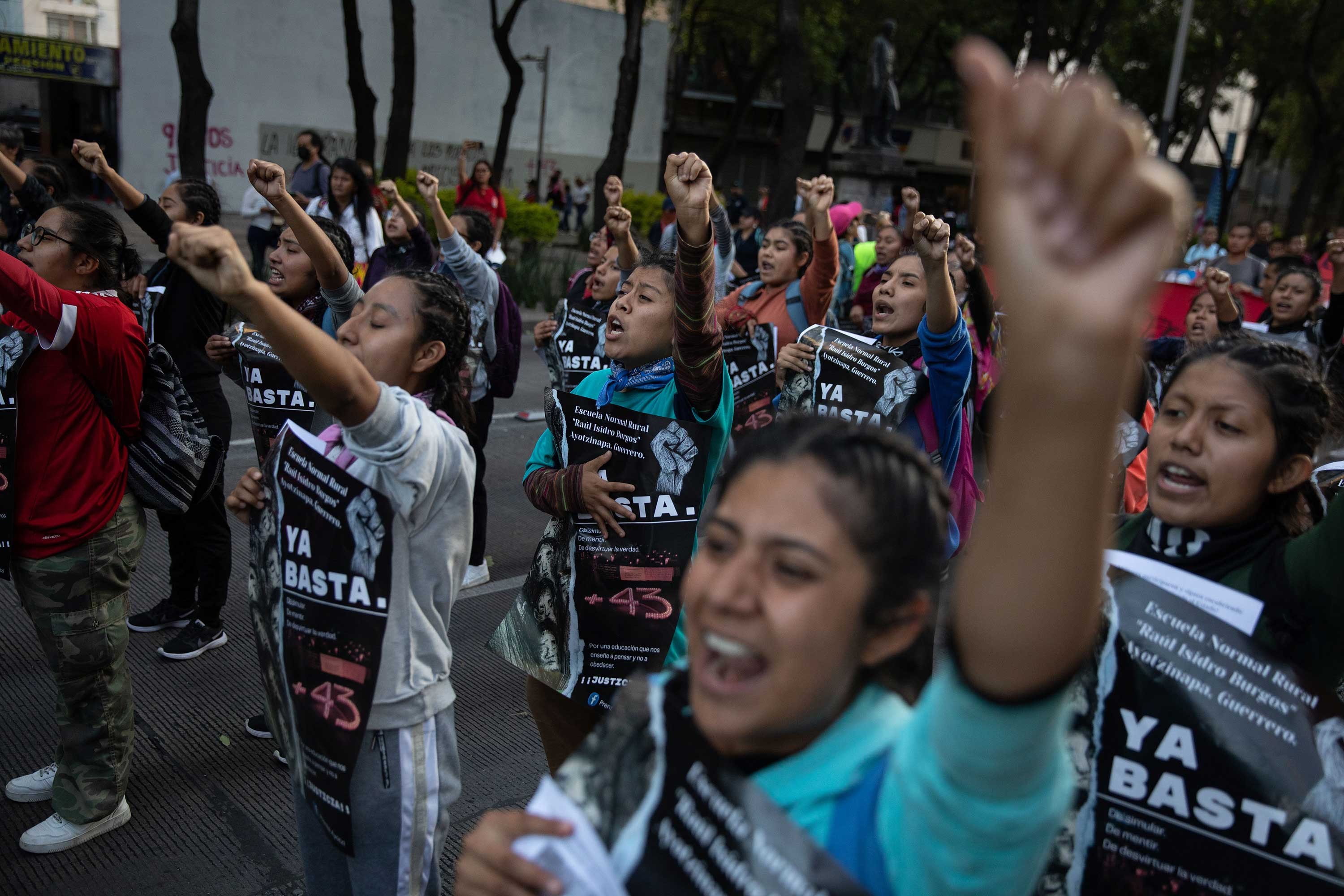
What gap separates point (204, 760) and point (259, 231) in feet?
31.1

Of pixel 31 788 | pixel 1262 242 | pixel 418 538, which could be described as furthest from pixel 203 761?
pixel 1262 242

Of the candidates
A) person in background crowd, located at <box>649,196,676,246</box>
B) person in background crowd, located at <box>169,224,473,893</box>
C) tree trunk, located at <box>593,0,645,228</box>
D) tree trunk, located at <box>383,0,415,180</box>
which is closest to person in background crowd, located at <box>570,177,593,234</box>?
tree trunk, located at <box>593,0,645,228</box>

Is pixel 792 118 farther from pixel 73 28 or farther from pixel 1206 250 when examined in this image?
pixel 73 28

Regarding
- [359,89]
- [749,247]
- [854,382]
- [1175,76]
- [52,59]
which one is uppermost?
[1175,76]

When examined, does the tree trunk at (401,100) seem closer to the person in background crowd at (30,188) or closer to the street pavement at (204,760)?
the person in background crowd at (30,188)

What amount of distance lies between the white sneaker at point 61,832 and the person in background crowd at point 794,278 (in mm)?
3112

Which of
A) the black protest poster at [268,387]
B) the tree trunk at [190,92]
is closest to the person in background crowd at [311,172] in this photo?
the tree trunk at [190,92]

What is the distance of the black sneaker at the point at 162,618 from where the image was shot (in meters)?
4.54

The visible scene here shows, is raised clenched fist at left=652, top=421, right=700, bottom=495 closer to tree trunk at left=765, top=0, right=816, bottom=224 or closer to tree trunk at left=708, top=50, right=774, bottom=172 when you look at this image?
tree trunk at left=765, top=0, right=816, bottom=224

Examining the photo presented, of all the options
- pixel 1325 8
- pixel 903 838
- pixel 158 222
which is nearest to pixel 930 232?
pixel 903 838

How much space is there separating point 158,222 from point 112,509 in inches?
55.5

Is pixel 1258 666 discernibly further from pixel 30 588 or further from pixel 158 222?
pixel 158 222

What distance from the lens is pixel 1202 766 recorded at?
1.61 meters

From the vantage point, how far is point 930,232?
3330 mm
